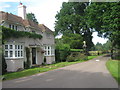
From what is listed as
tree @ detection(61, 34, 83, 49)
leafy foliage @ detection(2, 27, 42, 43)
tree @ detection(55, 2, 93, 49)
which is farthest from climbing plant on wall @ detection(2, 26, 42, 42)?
tree @ detection(55, 2, 93, 49)

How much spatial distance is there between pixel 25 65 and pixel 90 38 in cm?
3625

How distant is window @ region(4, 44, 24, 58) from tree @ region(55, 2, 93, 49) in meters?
31.4

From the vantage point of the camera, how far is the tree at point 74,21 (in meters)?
46.1

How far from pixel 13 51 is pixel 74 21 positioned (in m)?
32.6

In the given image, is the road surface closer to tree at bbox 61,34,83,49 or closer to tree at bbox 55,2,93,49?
tree at bbox 61,34,83,49

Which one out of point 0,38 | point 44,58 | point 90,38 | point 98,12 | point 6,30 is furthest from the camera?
point 90,38

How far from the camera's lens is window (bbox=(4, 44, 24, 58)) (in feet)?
52.5

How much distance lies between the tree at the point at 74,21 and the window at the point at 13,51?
1235 inches

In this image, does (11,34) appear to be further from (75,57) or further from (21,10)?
(75,57)

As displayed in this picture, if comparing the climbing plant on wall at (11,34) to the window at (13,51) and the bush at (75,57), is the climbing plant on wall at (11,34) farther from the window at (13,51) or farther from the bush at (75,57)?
the bush at (75,57)

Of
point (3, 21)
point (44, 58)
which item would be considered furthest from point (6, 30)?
point (44, 58)

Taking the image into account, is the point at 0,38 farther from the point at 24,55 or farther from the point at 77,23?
the point at 77,23

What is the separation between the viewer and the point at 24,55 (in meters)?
18.5

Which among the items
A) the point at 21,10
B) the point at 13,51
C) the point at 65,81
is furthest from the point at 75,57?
the point at 65,81
